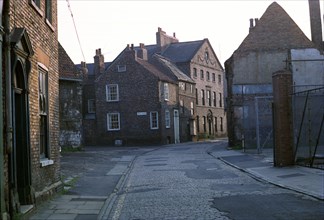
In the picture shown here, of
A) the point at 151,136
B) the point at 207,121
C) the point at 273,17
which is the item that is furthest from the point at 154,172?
the point at 207,121

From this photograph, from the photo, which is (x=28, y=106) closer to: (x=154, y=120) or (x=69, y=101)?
(x=69, y=101)

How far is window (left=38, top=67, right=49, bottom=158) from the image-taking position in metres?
11.2

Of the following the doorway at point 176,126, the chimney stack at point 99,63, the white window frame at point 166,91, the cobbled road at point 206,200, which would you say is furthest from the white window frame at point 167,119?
the cobbled road at point 206,200

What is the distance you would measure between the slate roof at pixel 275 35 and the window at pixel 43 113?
931 inches

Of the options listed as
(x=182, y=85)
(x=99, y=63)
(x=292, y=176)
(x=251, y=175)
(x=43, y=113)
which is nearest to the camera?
(x=43, y=113)

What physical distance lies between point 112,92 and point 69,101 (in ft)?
46.0

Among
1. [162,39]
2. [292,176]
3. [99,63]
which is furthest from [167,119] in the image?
[292,176]

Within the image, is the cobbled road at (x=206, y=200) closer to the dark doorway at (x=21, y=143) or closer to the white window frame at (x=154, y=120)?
the dark doorway at (x=21, y=143)

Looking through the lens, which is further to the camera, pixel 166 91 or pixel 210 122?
pixel 210 122

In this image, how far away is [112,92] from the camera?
4612 cm

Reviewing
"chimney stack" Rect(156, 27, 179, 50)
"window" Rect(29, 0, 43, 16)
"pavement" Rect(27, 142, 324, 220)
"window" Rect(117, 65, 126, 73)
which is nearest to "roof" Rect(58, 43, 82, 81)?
"pavement" Rect(27, 142, 324, 220)

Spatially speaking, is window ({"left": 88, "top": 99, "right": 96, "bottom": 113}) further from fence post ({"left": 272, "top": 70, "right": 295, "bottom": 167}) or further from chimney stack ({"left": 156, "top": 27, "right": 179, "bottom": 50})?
fence post ({"left": 272, "top": 70, "right": 295, "bottom": 167})

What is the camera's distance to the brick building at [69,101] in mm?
30266

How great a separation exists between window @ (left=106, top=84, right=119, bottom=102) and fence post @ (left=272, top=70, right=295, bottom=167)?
96.5ft
